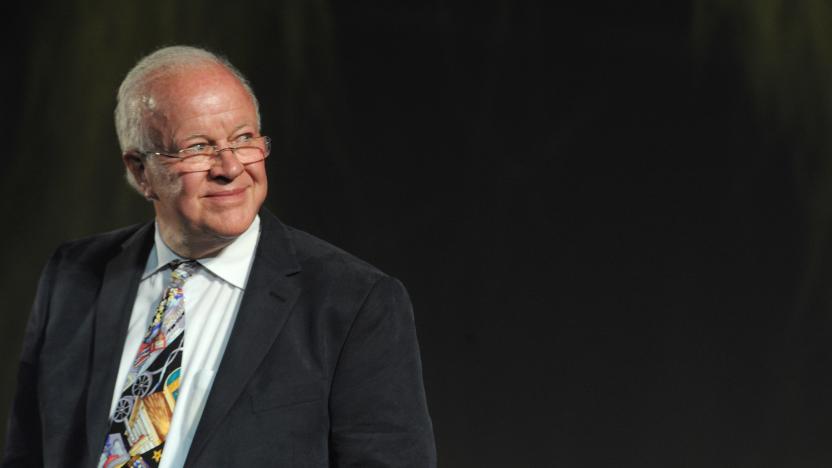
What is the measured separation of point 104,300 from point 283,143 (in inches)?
51.8

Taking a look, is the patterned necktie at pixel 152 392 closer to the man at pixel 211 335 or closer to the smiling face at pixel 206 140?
the man at pixel 211 335

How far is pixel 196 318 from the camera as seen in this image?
1.74 m

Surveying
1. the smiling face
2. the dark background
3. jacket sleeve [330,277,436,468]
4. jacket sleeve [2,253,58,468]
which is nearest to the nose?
the smiling face

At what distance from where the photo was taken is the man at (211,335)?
62.7 inches

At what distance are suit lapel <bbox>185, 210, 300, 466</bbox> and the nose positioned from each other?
14 centimetres

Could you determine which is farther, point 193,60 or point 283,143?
point 283,143

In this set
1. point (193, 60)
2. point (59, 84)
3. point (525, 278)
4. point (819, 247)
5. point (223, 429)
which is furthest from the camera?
point (59, 84)

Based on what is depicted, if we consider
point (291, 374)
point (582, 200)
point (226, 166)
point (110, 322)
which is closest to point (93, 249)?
point (110, 322)

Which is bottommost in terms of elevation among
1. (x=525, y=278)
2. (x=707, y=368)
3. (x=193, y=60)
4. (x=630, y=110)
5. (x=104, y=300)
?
(x=707, y=368)

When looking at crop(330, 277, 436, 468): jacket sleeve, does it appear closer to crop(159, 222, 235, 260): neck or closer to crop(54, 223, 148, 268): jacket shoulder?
crop(159, 222, 235, 260): neck

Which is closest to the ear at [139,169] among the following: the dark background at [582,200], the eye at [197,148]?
the eye at [197,148]

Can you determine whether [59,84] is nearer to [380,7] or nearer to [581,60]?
[380,7]

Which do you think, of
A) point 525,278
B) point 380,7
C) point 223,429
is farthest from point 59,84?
point 223,429

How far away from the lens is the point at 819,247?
2.69m
